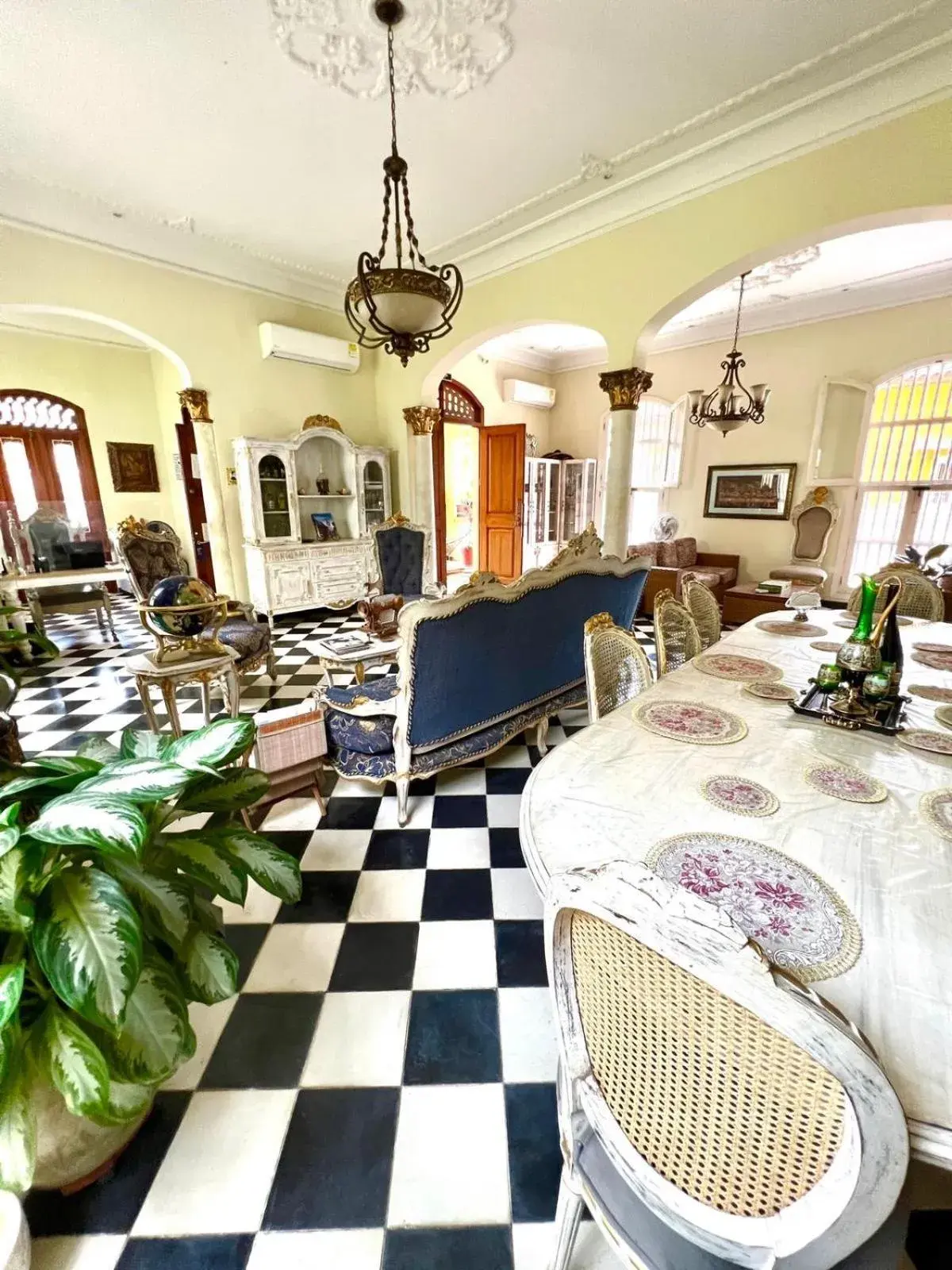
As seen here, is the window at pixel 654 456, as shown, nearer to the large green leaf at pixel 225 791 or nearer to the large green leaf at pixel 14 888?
the large green leaf at pixel 225 791

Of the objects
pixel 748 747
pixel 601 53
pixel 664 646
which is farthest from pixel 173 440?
pixel 748 747

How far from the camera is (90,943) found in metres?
0.79

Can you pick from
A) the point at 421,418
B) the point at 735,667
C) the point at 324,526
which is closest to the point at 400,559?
the point at 324,526

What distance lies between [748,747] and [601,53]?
3115 mm

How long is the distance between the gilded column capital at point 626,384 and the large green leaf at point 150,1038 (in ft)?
13.4

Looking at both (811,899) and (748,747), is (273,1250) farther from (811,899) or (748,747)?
(748,747)

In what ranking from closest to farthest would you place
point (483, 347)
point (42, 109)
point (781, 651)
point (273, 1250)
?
point (273, 1250)
point (781, 651)
point (42, 109)
point (483, 347)

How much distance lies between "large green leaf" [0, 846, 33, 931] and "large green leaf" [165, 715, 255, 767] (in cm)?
→ 26

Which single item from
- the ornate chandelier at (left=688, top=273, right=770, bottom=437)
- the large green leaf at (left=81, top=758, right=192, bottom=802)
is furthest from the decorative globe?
the ornate chandelier at (left=688, top=273, right=770, bottom=437)

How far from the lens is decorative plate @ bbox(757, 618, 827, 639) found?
2590 millimetres

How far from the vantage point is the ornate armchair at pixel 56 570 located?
480 centimetres

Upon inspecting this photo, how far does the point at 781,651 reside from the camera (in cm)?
227

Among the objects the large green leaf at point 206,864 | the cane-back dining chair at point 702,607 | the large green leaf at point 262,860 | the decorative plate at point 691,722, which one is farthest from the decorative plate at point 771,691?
the large green leaf at point 206,864

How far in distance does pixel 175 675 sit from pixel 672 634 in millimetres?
2537
